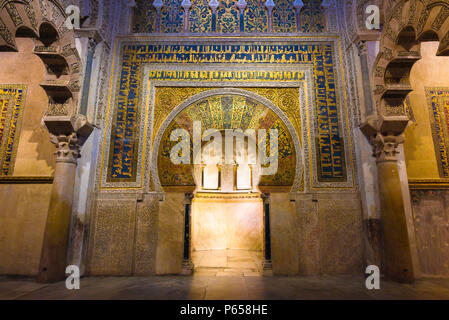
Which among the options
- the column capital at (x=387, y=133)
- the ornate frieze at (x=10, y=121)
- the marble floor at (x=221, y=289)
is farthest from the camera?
the ornate frieze at (x=10, y=121)

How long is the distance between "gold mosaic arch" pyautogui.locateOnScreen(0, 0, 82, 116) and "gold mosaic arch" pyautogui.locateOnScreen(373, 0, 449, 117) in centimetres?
505

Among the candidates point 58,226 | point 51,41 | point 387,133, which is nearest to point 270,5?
point 387,133

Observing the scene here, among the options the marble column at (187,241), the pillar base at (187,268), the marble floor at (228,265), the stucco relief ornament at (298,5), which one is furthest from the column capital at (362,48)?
the pillar base at (187,268)

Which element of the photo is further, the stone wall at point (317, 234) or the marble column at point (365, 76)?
the marble column at point (365, 76)

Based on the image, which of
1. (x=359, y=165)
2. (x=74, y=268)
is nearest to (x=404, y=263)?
(x=359, y=165)

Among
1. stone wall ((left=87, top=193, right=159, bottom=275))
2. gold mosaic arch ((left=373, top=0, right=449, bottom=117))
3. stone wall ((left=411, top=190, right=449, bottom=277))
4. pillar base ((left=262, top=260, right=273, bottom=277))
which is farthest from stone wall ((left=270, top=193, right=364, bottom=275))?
stone wall ((left=87, top=193, right=159, bottom=275))

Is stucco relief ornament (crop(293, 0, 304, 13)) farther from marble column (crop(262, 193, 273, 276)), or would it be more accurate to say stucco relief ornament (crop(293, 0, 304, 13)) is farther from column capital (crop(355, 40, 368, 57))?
marble column (crop(262, 193, 273, 276))

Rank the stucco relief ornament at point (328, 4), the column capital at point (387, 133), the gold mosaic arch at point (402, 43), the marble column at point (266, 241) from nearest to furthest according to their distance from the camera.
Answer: the gold mosaic arch at point (402, 43), the column capital at point (387, 133), the marble column at point (266, 241), the stucco relief ornament at point (328, 4)

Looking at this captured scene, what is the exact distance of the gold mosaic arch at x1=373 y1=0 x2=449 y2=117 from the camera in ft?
11.0

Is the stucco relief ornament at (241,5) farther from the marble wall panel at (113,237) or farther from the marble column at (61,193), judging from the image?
the marble wall panel at (113,237)

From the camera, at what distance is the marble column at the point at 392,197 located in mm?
3758

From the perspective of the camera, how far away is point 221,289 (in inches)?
135

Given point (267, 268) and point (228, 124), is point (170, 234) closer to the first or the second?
point (267, 268)

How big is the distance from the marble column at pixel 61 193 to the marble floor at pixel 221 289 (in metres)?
0.28
